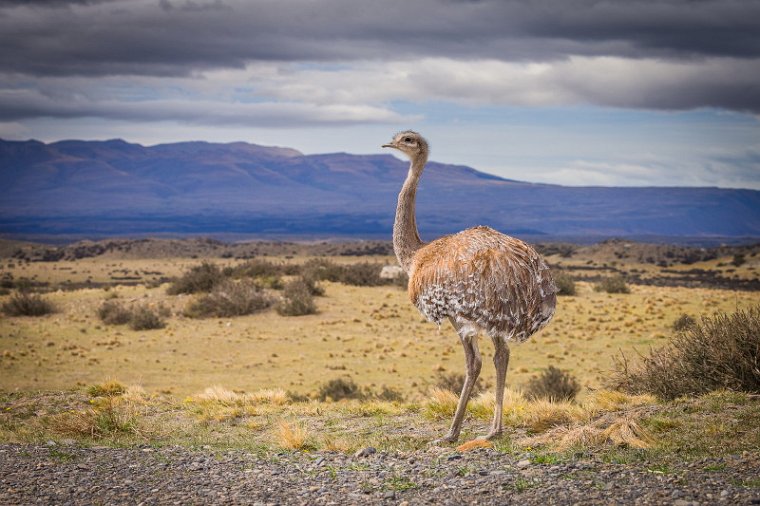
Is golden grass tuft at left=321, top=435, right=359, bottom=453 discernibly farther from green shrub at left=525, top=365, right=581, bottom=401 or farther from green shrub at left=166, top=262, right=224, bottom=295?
green shrub at left=166, top=262, right=224, bottom=295

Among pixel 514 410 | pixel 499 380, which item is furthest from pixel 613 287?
pixel 499 380

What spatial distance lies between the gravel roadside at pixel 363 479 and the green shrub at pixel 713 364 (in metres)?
3.83

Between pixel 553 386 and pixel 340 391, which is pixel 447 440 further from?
pixel 340 391

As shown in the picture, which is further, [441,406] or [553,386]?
[553,386]

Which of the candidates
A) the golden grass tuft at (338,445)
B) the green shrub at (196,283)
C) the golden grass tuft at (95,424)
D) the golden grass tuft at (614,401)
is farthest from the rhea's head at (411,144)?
the green shrub at (196,283)

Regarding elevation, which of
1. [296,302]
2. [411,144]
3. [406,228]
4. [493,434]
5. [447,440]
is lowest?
[296,302]

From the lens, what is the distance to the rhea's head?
11.4 meters

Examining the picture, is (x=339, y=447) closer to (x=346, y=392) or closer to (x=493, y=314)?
(x=493, y=314)

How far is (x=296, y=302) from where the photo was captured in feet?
104

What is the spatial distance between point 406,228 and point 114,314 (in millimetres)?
22554

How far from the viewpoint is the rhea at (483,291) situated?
9328mm

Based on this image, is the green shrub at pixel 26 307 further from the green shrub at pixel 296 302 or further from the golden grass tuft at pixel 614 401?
the golden grass tuft at pixel 614 401

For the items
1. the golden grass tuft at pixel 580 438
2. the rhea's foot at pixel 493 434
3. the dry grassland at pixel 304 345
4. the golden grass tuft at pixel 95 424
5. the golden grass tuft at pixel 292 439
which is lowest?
the dry grassland at pixel 304 345

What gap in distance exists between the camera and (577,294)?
39.7 metres
